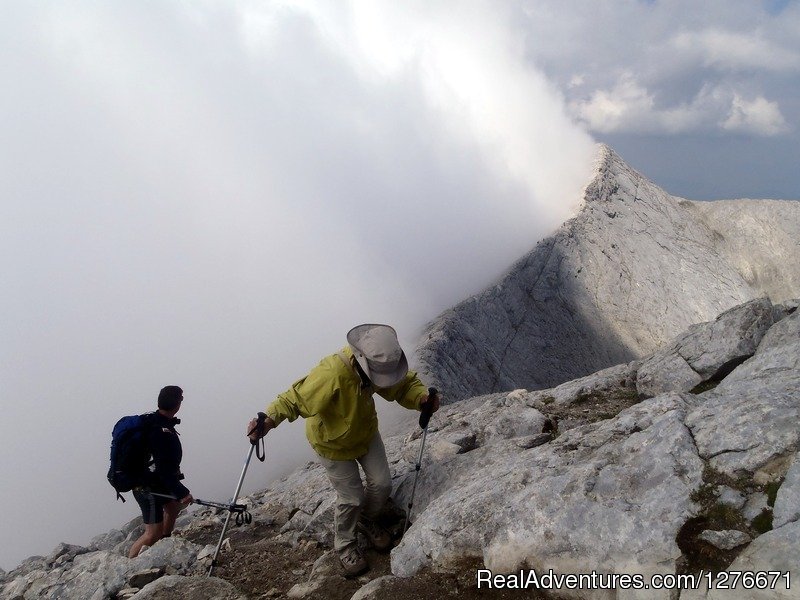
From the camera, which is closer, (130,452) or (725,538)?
(725,538)

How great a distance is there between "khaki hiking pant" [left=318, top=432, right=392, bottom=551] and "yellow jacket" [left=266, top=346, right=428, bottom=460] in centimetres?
14

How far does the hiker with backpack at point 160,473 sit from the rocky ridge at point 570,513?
68 cm

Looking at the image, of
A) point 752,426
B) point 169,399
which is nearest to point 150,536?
point 169,399

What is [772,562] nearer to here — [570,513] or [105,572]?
[570,513]

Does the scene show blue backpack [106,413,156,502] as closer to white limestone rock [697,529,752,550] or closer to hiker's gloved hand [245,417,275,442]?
hiker's gloved hand [245,417,275,442]

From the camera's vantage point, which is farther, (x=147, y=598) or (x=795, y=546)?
(x=147, y=598)

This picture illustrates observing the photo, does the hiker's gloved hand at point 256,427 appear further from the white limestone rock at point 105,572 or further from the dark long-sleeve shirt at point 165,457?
the white limestone rock at point 105,572

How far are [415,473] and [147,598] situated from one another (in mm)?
3478

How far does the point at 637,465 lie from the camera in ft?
16.3

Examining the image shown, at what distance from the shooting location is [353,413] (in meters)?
6.10

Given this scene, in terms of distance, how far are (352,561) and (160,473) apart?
3.42m

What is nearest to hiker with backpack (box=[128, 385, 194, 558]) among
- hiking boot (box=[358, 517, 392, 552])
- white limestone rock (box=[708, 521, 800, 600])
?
hiking boot (box=[358, 517, 392, 552])

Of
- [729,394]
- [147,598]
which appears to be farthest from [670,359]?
[147,598]

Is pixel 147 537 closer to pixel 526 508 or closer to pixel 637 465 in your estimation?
pixel 526 508
